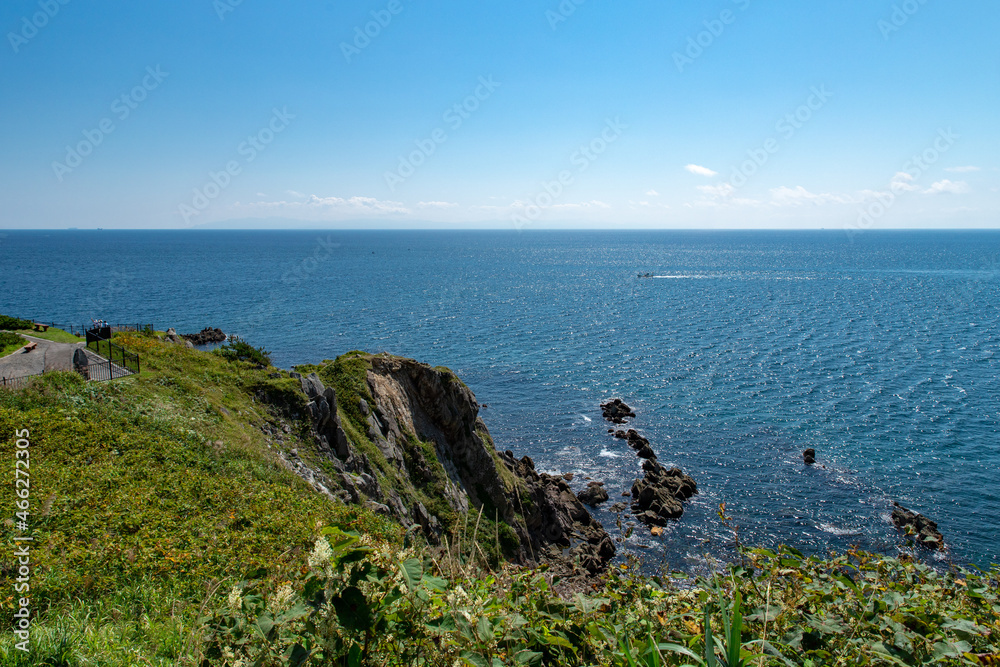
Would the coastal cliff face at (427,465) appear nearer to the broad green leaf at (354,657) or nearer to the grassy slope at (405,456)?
the grassy slope at (405,456)

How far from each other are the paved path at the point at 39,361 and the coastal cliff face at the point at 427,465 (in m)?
11.1

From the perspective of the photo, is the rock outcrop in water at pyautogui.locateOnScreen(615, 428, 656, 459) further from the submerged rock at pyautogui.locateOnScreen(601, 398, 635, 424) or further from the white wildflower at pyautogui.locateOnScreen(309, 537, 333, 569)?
the white wildflower at pyautogui.locateOnScreen(309, 537, 333, 569)

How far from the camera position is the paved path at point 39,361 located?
2539cm

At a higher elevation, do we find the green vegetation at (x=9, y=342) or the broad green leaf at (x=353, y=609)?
the broad green leaf at (x=353, y=609)

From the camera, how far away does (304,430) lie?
25.3 m

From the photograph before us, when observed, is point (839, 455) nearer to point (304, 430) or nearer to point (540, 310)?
point (304, 430)

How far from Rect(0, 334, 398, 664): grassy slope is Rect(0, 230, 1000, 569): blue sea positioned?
16235 millimetres

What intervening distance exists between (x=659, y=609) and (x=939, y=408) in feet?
211

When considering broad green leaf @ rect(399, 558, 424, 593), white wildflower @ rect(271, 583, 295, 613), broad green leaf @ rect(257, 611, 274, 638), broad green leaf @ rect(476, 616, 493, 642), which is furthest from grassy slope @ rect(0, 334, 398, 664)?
broad green leaf @ rect(476, 616, 493, 642)

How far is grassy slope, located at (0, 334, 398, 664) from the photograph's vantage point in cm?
898

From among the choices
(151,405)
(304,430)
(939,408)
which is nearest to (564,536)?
(304,430)

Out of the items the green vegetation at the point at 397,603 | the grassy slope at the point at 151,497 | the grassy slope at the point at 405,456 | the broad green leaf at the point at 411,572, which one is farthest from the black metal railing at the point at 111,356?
the broad green leaf at the point at 411,572

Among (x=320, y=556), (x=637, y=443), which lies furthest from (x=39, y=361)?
(x=637, y=443)

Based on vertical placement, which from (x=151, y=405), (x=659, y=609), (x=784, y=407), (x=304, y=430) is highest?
(x=659, y=609)
